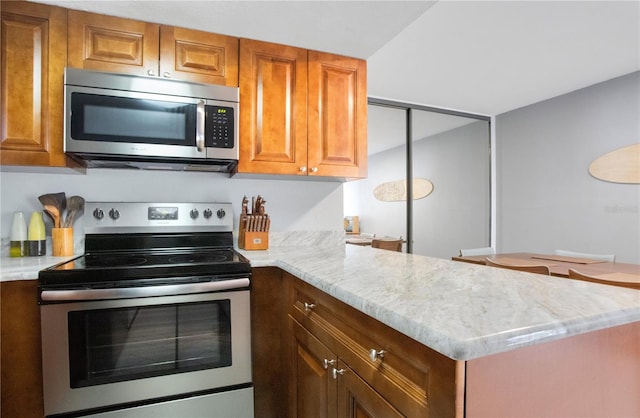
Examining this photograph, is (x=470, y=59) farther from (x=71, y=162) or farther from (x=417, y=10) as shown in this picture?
(x=71, y=162)

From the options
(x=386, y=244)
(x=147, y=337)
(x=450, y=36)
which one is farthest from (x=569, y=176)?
(x=147, y=337)

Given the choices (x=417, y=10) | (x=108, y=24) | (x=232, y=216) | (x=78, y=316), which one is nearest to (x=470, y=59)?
(x=417, y=10)

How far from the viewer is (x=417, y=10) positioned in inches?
64.5

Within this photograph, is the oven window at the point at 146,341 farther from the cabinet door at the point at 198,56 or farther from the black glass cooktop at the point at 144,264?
the cabinet door at the point at 198,56

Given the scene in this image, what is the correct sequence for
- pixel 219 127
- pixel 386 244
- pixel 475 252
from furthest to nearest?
pixel 386 244 < pixel 475 252 < pixel 219 127

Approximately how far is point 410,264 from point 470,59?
2130 millimetres

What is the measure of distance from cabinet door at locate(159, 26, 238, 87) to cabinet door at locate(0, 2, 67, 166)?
0.47 meters

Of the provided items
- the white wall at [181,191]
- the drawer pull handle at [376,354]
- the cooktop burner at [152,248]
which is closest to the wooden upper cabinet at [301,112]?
the white wall at [181,191]

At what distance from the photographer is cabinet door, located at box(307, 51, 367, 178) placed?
2.05m

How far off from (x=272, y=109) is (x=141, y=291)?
1.19m

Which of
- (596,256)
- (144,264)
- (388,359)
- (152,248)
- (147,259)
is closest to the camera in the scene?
(388,359)

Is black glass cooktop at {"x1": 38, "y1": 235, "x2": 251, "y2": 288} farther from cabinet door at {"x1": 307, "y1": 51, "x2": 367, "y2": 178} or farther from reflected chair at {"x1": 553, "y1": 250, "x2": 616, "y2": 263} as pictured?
reflected chair at {"x1": 553, "y1": 250, "x2": 616, "y2": 263}

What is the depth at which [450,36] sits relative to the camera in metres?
2.36

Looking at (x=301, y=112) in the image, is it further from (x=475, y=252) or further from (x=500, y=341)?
(x=475, y=252)
